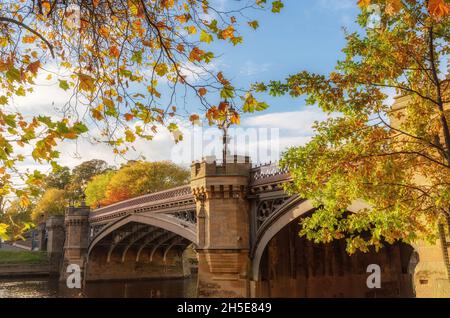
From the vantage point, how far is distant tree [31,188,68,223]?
74000 millimetres

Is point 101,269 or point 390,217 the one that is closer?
point 390,217

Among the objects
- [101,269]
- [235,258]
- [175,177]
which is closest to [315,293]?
[235,258]

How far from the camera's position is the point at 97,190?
235ft

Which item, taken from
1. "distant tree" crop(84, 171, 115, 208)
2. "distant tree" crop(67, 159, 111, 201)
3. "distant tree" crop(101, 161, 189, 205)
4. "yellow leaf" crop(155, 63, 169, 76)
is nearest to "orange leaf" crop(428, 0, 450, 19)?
"yellow leaf" crop(155, 63, 169, 76)

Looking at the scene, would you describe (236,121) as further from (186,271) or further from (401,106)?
(186,271)

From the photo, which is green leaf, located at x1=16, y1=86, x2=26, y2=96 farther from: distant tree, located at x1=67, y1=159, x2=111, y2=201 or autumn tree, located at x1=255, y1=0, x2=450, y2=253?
distant tree, located at x1=67, y1=159, x2=111, y2=201

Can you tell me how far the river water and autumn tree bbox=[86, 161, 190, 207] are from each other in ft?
50.2

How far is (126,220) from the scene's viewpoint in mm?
36219

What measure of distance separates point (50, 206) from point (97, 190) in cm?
1015

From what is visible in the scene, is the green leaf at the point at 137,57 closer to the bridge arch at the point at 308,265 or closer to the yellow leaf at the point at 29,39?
the yellow leaf at the point at 29,39

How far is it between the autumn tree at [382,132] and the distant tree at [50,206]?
227 feet

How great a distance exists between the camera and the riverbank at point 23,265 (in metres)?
53.2

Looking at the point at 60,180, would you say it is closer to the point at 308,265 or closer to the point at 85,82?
the point at 308,265
